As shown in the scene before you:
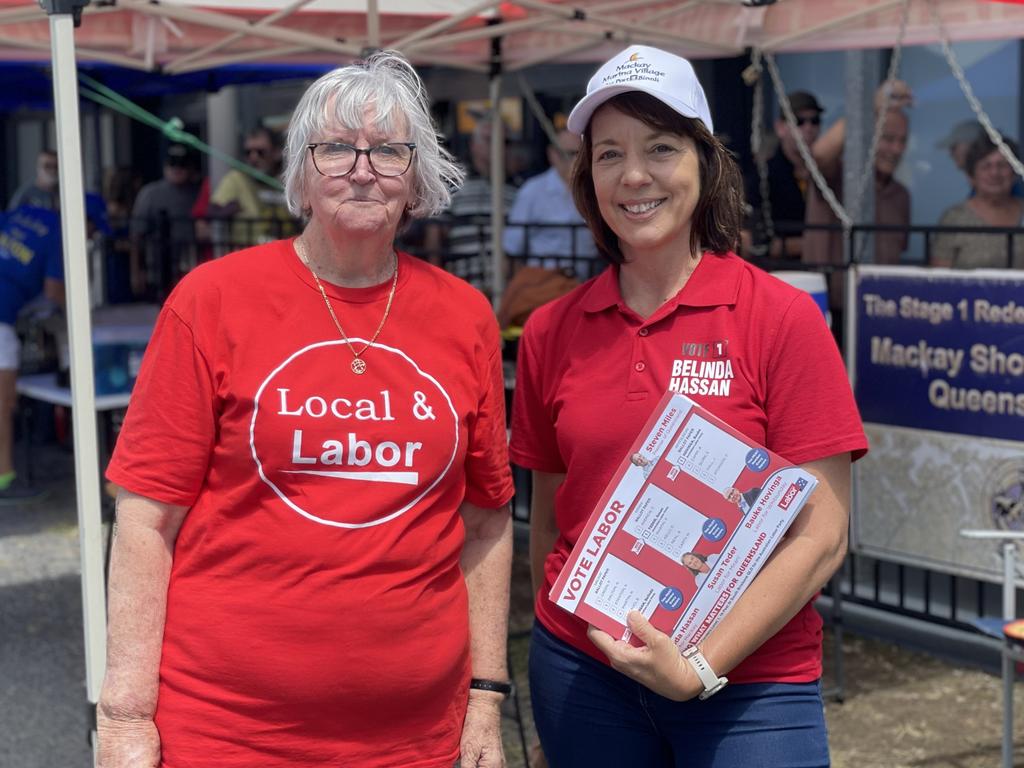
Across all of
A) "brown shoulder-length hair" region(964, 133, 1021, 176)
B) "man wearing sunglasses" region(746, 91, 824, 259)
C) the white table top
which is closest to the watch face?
"brown shoulder-length hair" region(964, 133, 1021, 176)

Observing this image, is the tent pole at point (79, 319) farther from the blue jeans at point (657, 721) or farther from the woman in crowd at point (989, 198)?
the woman in crowd at point (989, 198)

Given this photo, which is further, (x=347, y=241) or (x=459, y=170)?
(x=459, y=170)

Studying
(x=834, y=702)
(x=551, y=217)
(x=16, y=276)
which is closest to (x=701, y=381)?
(x=834, y=702)

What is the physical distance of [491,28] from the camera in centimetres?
579

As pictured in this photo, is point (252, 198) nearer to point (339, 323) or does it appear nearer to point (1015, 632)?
point (1015, 632)

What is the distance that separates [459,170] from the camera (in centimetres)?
238

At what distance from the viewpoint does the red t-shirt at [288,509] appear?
6.70ft

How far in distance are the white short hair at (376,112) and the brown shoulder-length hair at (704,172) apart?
27 centimetres

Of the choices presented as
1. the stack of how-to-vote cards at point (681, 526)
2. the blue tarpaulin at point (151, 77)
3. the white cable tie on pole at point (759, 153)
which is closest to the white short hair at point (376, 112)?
the stack of how-to-vote cards at point (681, 526)

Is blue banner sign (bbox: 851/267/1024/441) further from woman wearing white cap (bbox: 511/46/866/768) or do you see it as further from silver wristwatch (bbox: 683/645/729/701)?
silver wristwatch (bbox: 683/645/729/701)

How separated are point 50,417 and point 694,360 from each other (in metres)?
8.25

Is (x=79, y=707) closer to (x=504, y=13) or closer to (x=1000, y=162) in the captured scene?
(x=504, y=13)

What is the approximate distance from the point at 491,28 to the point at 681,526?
13.4 ft

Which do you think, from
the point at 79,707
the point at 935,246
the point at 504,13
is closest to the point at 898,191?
the point at 935,246
